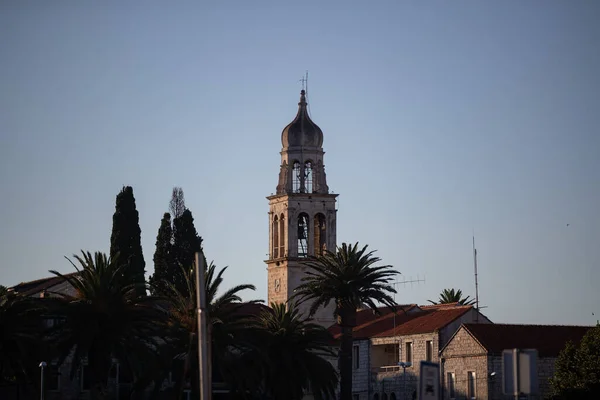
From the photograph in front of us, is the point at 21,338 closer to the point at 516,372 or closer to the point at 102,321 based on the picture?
the point at 102,321

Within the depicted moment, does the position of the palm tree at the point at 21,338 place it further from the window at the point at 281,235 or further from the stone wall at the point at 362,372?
the window at the point at 281,235

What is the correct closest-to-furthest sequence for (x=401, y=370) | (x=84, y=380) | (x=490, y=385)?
1. (x=490, y=385)
2. (x=84, y=380)
3. (x=401, y=370)

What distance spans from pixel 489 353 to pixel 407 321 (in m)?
14.5

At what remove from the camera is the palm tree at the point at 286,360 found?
219 feet

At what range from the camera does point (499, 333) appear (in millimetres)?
77938

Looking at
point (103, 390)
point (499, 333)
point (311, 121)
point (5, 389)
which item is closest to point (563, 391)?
point (499, 333)

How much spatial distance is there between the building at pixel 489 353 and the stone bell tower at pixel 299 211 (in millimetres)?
21228

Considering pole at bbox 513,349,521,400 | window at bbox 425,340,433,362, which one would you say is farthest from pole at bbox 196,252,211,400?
window at bbox 425,340,433,362

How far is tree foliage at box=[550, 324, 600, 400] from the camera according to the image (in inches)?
2594

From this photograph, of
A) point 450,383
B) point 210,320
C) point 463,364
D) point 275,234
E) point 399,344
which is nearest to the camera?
point 210,320

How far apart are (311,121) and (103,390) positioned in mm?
44279

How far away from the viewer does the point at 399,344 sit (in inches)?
3391

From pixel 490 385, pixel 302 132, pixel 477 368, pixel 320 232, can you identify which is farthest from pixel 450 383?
pixel 302 132

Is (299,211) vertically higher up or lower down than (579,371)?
higher up
